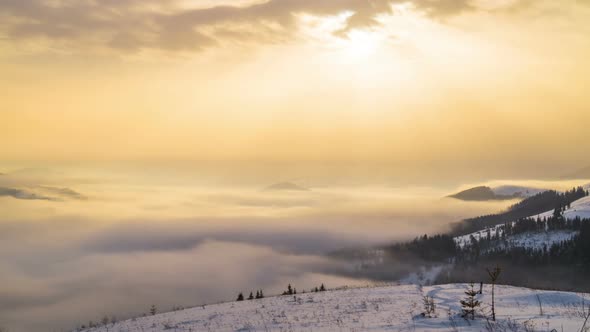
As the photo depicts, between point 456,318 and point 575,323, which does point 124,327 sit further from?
point 575,323

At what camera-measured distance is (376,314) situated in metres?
18.9

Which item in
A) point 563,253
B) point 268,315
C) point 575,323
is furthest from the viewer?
point 563,253

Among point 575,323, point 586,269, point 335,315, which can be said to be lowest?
point 586,269

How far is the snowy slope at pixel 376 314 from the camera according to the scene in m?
14.8

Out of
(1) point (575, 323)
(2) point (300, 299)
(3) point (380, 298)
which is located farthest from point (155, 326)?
(1) point (575, 323)

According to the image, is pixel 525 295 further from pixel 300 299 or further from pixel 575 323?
pixel 300 299

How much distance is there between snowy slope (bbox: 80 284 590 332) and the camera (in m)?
14.8

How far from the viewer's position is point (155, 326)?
2319cm

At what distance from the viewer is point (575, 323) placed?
1315cm

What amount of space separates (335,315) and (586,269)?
659 feet

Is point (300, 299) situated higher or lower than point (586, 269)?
higher

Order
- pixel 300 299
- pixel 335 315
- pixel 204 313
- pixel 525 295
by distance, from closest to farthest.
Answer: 1. pixel 335 315
2. pixel 525 295
3. pixel 204 313
4. pixel 300 299

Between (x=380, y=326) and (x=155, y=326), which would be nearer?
(x=380, y=326)

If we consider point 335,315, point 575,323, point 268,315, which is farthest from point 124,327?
point 575,323
